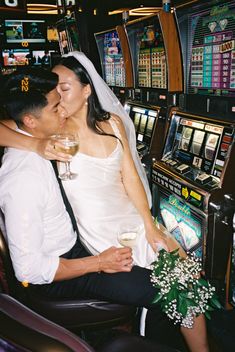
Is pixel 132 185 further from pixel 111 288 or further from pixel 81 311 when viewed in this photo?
pixel 81 311

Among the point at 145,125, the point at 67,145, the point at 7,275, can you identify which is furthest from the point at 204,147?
the point at 7,275

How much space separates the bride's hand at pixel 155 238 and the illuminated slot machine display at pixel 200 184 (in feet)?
1.39

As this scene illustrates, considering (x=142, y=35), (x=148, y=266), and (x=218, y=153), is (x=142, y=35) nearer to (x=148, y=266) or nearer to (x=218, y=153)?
(x=218, y=153)

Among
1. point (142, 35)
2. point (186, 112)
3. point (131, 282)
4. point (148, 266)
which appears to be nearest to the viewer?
point (131, 282)

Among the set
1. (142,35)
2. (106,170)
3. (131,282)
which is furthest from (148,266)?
(142,35)

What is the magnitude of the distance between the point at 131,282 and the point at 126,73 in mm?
2926

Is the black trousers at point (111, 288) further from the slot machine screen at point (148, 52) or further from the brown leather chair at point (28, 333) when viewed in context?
the slot machine screen at point (148, 52)

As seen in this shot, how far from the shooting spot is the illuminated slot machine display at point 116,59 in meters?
4.26

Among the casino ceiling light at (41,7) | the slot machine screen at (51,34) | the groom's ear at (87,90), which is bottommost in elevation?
the groom's ear at (87,90)

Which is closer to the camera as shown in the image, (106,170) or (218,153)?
(106,170)

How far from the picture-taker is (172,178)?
2930mm

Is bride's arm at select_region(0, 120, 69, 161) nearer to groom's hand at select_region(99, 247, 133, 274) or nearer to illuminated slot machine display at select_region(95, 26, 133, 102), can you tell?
groom's hand at select_region(99, 247, 133, 274)

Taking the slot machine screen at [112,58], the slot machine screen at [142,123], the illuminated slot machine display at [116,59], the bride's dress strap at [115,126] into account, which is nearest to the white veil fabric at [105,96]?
the bride's dress strap at [115,126]

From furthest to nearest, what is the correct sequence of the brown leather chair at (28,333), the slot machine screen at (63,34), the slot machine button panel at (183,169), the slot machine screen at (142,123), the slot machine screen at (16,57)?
the slot machine screen at (16,57) < the slot machine screen at (63,34) < the slot machine screen at (142,123) < the slot machine button panel at (183,169) < the brown leather chair at (28,333)
